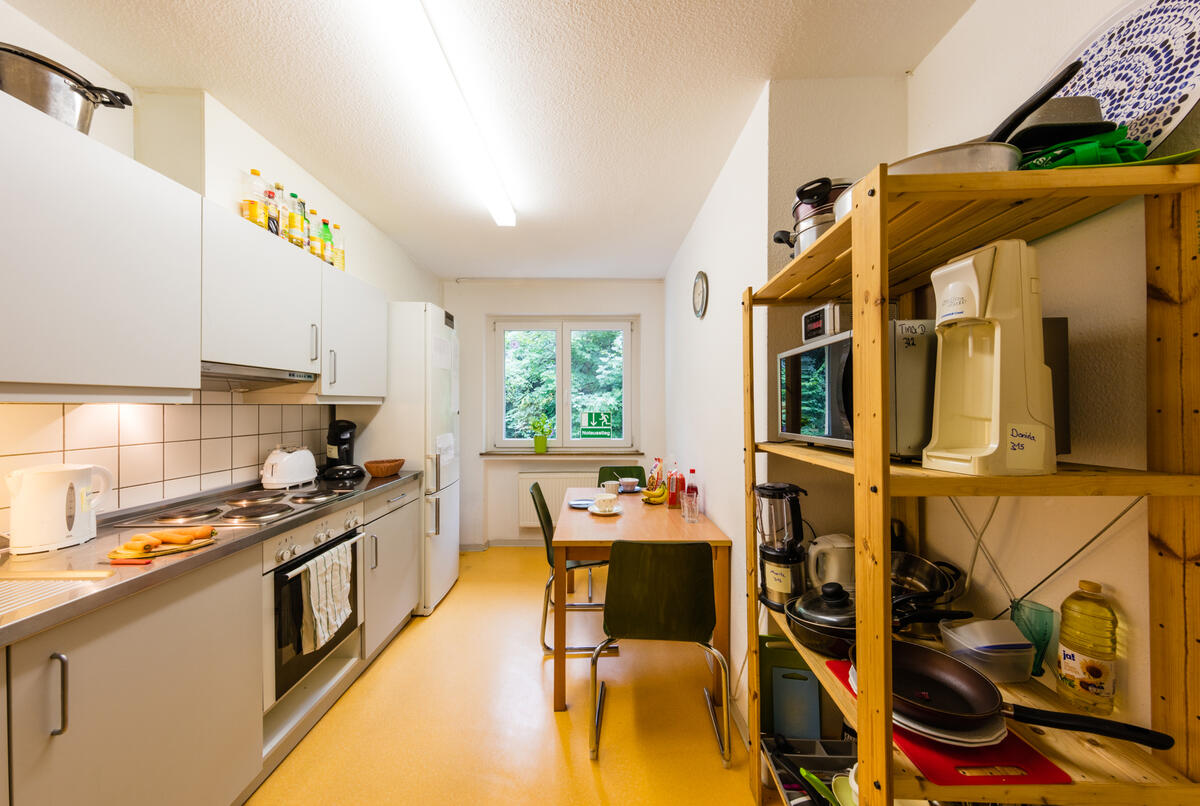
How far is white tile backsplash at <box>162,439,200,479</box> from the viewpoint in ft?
6.31

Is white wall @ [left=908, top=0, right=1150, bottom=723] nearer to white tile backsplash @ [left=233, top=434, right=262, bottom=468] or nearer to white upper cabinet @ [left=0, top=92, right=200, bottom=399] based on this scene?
white upper cabinet @ [left=0, top=92, right=200, bottom=399]

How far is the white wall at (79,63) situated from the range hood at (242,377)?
85cm

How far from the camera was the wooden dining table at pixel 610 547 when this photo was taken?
2070 mm

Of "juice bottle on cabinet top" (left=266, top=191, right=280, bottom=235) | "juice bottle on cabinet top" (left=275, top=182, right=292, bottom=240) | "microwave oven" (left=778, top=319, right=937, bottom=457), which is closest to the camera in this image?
"microwave oven" (left=778, top=319, right=937, bottom=457)

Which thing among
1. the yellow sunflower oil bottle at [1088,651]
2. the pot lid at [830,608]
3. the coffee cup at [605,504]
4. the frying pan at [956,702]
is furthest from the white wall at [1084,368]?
the coffee cup at [605,504]

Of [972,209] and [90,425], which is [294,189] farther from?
[972,209]

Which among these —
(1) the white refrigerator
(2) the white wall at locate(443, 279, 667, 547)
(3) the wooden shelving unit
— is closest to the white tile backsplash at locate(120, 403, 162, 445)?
(1) the white refrigerator

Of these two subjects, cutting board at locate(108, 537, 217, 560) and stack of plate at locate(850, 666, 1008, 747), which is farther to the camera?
A: cutting board at locate(108, 537, 217, 560)

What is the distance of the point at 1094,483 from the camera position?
75cm

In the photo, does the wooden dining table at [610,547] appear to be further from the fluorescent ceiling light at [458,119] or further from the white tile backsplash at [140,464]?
the fluorescent ceiling light at [458,119]

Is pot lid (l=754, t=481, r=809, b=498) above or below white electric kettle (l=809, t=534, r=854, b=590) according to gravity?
above

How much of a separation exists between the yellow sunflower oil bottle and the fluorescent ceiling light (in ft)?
7.39

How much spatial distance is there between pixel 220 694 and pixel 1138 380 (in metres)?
2.60

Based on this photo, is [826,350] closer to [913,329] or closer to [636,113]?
[913,329]
